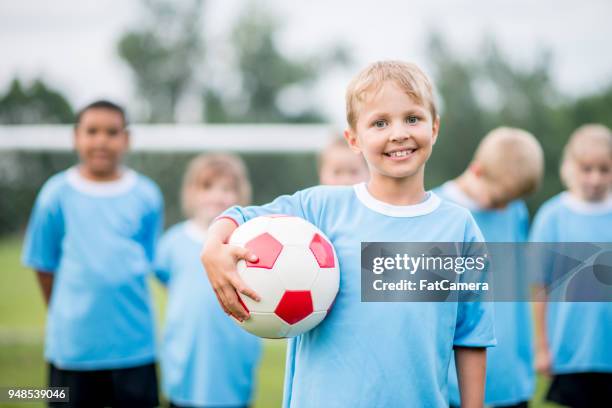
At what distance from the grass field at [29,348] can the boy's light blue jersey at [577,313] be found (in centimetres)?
154

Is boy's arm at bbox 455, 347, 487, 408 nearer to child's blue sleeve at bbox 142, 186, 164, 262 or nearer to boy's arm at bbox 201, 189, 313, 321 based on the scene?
boy's arm at bbox 201, 189, 313, 321

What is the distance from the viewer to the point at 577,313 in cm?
369

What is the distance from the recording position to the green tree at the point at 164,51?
30125mm

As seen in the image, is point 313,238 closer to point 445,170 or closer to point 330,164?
point 330,164

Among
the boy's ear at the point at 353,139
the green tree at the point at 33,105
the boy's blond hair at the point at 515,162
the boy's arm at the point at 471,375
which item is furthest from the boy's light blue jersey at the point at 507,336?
the green tree at the point at 33,105

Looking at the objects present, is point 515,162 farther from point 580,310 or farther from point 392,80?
point 392,80

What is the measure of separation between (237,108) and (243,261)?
81.5ft

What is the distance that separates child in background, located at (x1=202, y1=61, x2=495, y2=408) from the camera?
6.39ft

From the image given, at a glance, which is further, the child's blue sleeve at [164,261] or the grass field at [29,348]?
the grass field at [29,348]

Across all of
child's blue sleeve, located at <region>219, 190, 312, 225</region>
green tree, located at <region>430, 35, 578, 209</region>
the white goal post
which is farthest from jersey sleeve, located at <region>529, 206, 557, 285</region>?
green tree, located at <region>430, 35, 578, 209</region>

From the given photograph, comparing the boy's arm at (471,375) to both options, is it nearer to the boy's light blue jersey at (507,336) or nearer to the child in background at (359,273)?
the child in background at (359,273)

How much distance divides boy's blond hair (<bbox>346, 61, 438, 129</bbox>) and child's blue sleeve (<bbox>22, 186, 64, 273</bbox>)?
2289mm

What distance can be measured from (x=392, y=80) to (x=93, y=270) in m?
2.31

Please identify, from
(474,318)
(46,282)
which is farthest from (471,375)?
(46,282)
